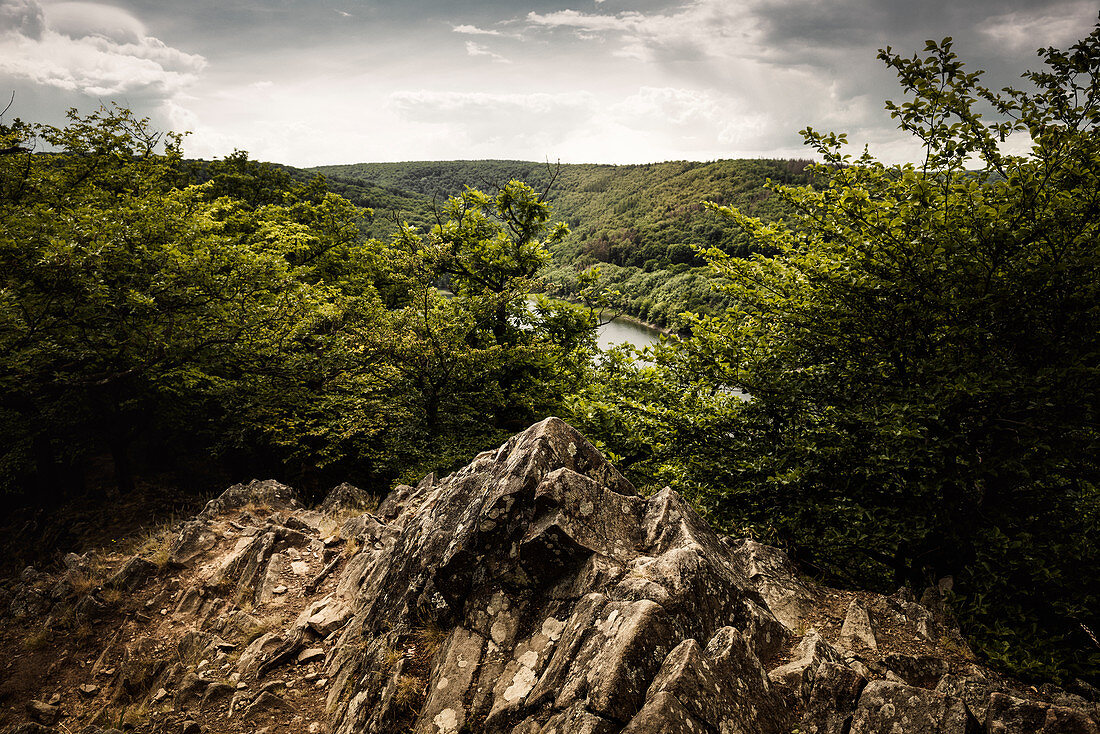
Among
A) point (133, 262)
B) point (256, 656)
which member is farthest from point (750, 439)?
point (133, 262)

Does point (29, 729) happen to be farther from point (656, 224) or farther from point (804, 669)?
point (656, 224)

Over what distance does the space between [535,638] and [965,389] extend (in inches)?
246

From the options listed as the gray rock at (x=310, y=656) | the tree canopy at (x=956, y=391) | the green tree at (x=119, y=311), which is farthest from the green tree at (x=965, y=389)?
the green tree at (x=119, y=311)

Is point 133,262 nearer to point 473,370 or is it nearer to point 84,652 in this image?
point 473,370

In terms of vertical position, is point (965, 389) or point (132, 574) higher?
point (965, 389)

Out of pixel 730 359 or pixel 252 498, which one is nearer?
pixel 730 359

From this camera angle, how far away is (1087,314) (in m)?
5.96

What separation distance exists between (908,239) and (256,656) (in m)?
11.1

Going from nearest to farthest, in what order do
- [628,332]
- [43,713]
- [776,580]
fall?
[43,713]
[776,580]
[628,332]

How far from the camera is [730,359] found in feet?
31.7

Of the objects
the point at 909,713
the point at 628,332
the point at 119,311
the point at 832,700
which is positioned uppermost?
the point at 119,311

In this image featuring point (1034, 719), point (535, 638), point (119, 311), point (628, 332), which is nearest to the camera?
point (1034, 719)

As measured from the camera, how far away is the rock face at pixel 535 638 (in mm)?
3727

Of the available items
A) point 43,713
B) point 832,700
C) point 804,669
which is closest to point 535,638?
point 804,669
